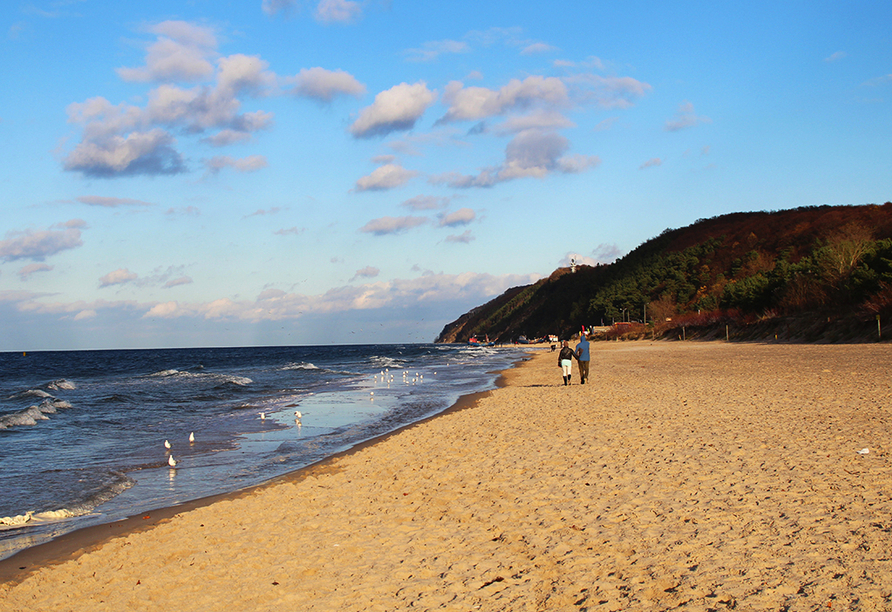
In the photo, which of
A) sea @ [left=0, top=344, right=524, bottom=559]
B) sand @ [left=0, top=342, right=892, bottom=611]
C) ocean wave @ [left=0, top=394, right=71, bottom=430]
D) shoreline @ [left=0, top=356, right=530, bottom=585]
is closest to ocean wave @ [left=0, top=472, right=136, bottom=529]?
sea @ [left=0, top=344, right=524, bottom=559]

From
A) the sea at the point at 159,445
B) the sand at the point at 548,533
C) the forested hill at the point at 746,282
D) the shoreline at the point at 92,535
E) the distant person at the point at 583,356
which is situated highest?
the forested hill at the point at 746,282

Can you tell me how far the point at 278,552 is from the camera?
19.3 feet

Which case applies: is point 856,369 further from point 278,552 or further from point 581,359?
point 278,552

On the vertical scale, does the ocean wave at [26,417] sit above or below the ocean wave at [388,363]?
above

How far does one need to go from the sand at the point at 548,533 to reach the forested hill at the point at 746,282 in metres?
31.8

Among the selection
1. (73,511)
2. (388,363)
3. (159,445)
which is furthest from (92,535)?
(388,363)

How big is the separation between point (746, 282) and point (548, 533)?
62.3m

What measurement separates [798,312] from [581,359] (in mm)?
34420

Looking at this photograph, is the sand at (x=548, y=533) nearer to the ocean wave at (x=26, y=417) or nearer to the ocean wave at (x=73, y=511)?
the ocean wave at (x=73, y=511)

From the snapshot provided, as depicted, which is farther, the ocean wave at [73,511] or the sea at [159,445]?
the sea at [159,445]

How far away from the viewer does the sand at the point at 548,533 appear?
4445 millimetres

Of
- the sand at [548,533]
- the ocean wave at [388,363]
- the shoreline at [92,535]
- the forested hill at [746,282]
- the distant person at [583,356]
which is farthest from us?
the ocean wave at [388,363]

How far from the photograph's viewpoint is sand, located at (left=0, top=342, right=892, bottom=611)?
445cm

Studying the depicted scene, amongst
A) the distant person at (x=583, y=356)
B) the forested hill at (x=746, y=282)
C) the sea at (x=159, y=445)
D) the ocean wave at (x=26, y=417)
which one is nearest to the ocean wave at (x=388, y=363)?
the sea at (x=159, y=445)
